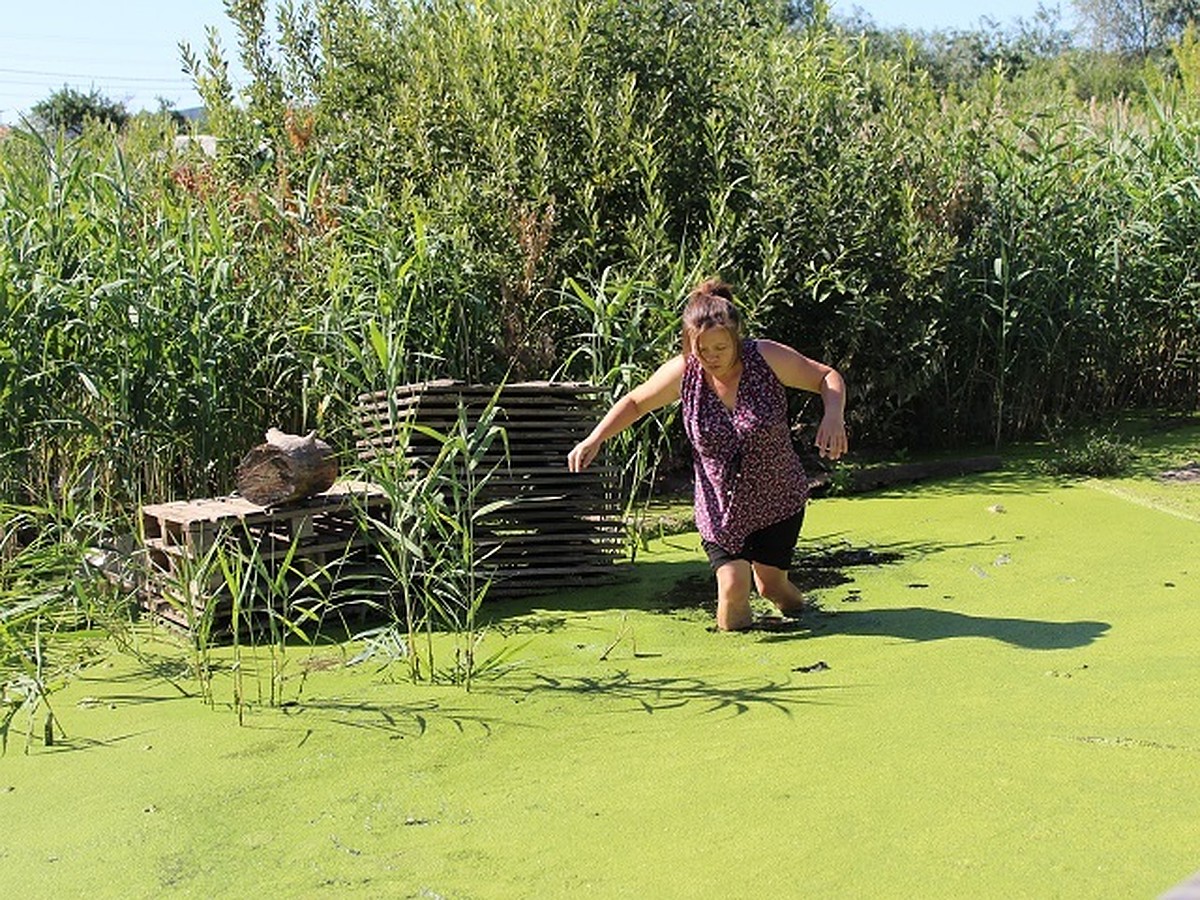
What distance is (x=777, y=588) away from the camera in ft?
15.7

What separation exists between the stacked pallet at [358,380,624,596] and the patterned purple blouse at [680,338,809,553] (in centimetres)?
77

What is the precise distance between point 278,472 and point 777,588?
162cm

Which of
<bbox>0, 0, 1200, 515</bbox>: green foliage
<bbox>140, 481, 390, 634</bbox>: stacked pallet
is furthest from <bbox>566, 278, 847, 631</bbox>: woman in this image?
<bbox>0, 0, 1200, 515</bbox>: green foliage

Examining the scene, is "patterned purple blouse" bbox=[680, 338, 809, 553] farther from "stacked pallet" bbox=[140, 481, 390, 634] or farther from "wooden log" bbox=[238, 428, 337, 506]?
"wooden log" bbox=[238, 428, 337, 506]

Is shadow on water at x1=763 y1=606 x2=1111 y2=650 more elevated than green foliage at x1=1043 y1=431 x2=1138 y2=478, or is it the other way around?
green foliage at x1=1043 y1=431 x2=1138 y2=478

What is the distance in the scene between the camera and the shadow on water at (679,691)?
12.5 feet

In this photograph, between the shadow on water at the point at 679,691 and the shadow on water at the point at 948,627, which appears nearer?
the shadow on water at the point at 679,691

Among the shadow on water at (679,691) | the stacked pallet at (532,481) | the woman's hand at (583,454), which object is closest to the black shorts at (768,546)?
the woman's hand at (583,454)

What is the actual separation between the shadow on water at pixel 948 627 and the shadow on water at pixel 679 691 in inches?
21.2

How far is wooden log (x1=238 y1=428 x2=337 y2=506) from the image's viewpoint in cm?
486

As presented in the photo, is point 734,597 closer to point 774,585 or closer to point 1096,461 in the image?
point 774,585

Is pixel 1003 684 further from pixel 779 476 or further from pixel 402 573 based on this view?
pixel 402 573

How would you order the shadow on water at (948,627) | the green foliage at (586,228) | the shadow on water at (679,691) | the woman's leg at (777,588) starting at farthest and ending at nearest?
the green foliage at (586,228), the woman's leg at (777,588), the shadow on water at (948,627), the shadow on water at (679,691)

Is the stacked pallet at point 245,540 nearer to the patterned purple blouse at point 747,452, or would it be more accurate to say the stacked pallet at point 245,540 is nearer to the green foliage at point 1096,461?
the patterned purple blouse at point 747,452
